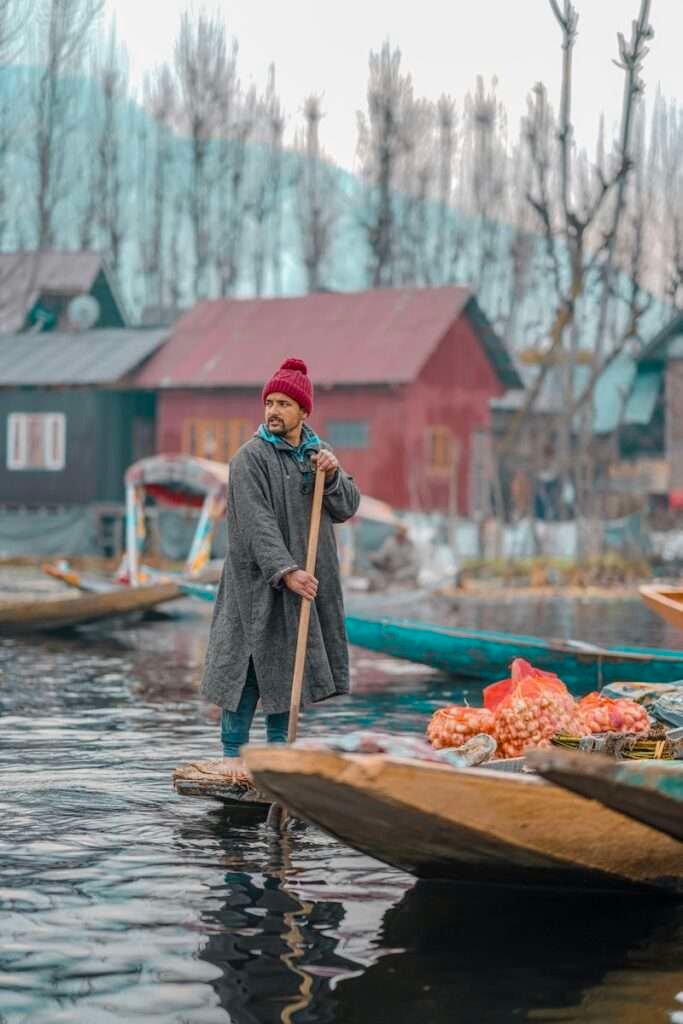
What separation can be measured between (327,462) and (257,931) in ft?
6.63

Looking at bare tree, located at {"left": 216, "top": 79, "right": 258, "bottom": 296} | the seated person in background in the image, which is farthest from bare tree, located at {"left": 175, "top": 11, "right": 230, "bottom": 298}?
the seated person in background

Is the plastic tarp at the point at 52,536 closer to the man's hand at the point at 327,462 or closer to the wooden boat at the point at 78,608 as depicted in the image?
the wooden boat at the point at 78,608

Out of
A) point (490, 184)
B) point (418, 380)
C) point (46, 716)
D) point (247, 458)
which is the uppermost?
point (490, 184)

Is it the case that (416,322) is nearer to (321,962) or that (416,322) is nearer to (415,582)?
(415,582)

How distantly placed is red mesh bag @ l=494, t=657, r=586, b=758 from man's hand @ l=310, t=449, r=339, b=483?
1.14 m

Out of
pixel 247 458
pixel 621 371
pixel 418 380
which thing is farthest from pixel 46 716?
pixel 621 371

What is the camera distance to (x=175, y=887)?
556cm

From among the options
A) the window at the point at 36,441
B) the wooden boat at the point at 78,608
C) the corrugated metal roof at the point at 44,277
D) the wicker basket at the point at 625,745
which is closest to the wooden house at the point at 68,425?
the window at the point at 36,441

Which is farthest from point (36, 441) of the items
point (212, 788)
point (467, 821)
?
point (467, 821)

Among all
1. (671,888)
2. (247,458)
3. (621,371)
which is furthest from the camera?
(621,371)

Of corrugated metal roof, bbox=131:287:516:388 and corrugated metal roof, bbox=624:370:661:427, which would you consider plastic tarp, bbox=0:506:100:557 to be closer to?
corrugated metal roof, bbox=131:287:516:388

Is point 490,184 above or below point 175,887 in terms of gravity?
above

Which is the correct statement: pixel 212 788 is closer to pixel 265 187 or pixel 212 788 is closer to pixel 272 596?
pixel 272 596

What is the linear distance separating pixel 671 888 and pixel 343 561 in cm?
1934
